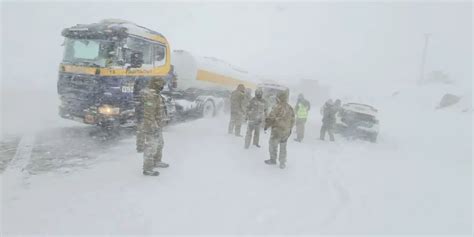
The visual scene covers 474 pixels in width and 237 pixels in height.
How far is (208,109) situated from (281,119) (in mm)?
6250

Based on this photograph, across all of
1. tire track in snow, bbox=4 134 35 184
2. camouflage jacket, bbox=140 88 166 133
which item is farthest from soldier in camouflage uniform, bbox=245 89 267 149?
tire track in snow, bbox=4 134 35 184

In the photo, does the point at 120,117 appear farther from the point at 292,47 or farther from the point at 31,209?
the point at 292,47

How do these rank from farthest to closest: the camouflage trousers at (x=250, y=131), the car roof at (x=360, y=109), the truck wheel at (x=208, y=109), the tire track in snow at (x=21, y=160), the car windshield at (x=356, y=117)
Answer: the car roof at (x=360, y=109) → the car windshield at (x=356, y=117) → the truck wheel at (x=208, y=109) → the camouflage trousers at (x=250, y=131) → the tire track in snow at (x=21, y=160)

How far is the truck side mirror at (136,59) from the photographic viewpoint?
33.7ft

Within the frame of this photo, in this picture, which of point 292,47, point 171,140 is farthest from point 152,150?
point 292,47

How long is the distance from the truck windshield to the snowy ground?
1916 millimetres

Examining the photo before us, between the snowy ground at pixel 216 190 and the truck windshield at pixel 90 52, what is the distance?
1.92m

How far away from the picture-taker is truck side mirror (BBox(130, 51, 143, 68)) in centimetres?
1028

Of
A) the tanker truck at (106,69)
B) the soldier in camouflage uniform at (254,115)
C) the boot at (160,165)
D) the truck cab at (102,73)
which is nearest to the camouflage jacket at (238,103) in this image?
the soldier in camouflage uniform at (254,115)

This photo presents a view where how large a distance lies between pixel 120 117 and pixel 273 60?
5389 cm

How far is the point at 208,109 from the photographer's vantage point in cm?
1411

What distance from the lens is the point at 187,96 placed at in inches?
541

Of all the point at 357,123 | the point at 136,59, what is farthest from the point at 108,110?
the point at 357,123

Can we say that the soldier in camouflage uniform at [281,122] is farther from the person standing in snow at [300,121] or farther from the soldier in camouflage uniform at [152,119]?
the person standing in snow at [300,121]
